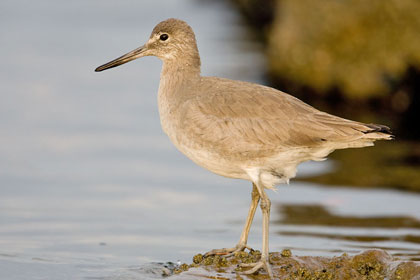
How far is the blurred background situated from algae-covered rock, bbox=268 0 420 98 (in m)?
0.03

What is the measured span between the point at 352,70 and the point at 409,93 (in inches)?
49.7

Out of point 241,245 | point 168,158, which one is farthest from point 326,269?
point 168,158

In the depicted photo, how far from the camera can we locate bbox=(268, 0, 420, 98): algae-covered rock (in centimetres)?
1588

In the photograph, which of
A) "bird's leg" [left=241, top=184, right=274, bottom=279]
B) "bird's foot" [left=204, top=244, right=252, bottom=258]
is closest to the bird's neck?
"bird's leg" [left=241, top=184, right=274, bottom=279]

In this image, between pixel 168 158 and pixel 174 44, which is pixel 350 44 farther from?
pixel 174 44

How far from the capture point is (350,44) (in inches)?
661

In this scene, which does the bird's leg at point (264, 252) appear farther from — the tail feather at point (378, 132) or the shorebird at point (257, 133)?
the tail feather at point (378, 132)

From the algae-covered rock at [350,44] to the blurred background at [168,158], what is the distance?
1.1 inches

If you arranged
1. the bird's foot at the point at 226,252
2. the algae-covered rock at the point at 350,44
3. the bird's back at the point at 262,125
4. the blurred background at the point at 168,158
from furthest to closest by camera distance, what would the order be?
the algae-covered rock at the point at 350,44 → the blurred background at the point at 168,158 → the bird's foot at the point at 226,252 → the bird's back at the point at 262,125

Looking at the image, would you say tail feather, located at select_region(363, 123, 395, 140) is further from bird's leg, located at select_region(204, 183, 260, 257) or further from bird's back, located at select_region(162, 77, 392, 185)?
bird's leg, located at select_region(204, 183, 260, 257)

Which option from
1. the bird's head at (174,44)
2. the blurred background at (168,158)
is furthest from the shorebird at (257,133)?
the blurred background at (168,158)

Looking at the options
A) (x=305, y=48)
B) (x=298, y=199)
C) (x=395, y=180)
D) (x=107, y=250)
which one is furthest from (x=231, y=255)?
(x=305, y=48)

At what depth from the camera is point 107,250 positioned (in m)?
9.44

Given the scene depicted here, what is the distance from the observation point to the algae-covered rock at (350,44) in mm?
15875
